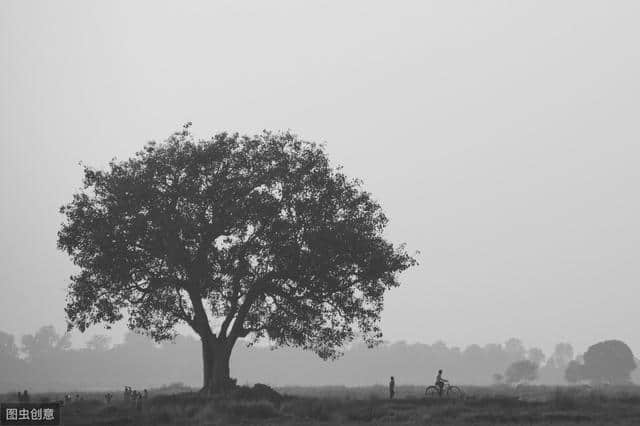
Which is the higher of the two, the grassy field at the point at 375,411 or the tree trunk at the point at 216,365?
the tree trunk at the point at 216,365

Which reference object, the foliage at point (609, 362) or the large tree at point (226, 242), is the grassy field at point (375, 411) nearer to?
the large tree at point (226, 242)

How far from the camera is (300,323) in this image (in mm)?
57281

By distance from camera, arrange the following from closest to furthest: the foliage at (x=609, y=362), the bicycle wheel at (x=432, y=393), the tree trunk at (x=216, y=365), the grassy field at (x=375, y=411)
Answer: the grassy field at (x=375, y=411) → the bicycle wheel at (x=432, y=393) → the tree trunk at (x=216, y=365) → the foliage at (x=609, y=362)

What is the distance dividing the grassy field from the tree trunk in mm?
6148

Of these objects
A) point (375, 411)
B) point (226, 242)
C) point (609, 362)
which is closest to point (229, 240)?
point (226, 242)

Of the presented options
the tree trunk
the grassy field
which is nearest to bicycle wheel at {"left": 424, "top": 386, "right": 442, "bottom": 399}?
the grassy field

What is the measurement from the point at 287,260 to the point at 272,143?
9.07 metres

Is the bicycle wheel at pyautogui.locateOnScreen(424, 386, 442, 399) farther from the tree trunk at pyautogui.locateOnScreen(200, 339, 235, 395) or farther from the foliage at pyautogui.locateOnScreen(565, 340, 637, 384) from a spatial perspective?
the foliage at pyautogui.locateOnScreen(565, 340, 637, 384)

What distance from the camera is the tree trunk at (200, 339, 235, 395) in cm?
5503

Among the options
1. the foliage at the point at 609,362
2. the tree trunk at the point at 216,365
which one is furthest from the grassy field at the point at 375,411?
the foliage at the point at 609,362

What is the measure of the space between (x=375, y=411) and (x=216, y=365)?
1793cm

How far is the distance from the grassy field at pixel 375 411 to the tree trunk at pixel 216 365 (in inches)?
242

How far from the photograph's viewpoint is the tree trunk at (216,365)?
181 ft

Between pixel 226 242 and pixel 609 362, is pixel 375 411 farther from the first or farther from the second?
pixel 609 362
